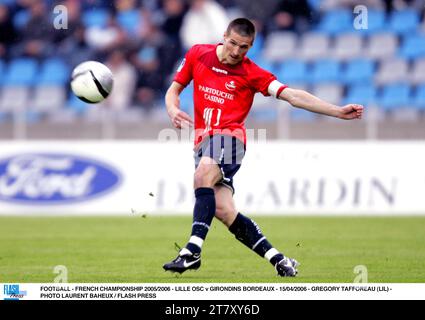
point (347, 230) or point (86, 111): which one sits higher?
point (86, 111)

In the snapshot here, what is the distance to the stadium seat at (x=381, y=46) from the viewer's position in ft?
69.1

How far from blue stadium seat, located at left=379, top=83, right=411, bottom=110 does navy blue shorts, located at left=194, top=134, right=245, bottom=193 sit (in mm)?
11463

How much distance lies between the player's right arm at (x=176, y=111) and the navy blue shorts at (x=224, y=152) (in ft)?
1.39

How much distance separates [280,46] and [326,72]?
1.29 m

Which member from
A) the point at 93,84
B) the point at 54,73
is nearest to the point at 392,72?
the point at 54,73

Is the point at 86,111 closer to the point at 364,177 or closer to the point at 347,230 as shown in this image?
the point at 364,177

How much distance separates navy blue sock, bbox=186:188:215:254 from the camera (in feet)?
28.8

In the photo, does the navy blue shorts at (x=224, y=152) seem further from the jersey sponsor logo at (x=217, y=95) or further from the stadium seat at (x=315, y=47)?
the stadium seat at (x=315, y=47)

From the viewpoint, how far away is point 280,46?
Result: 22.0 m

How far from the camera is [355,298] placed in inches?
304

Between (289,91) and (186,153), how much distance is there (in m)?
8.58

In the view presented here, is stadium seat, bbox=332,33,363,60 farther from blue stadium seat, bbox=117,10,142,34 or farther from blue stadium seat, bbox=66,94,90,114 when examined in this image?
blue stadium seat, bbox=66,94,90,114

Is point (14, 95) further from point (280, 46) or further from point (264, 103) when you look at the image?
point (264, 103)
